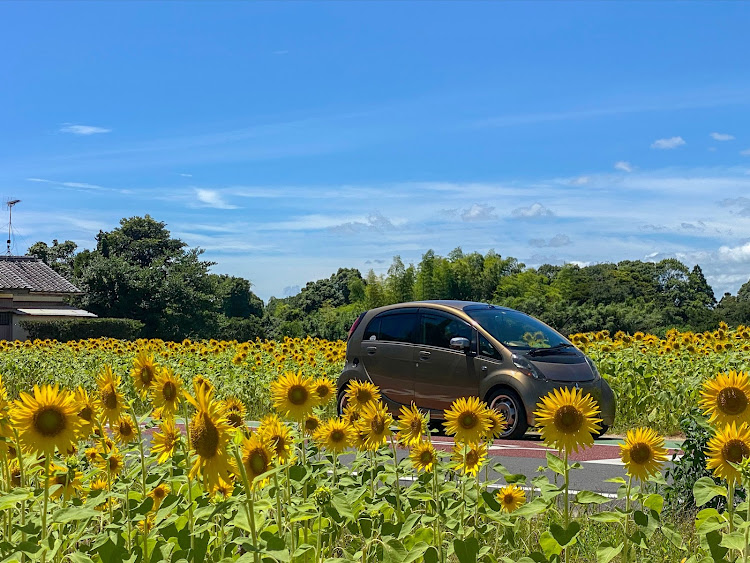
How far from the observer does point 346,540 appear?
4176mm

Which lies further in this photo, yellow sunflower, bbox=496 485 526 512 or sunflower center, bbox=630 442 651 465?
yellow sunflower, bbox=496 485 526 512

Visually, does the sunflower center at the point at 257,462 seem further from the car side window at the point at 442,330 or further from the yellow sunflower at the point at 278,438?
the car side window at the point at 442,330

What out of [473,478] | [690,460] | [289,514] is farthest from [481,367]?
[289,514]

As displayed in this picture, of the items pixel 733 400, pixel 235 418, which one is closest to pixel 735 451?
pixel 733 400

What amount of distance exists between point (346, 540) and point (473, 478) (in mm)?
907

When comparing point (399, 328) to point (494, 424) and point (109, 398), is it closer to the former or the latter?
point (494, 424)

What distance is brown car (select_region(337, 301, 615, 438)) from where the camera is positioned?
10539mm

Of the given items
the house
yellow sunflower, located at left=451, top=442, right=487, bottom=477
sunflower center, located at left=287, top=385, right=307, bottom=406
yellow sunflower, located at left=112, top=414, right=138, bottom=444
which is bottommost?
yellow sunflower, located at left=451, top=442, right=487, bottom=477

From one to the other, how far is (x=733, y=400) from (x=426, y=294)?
33.7 metres

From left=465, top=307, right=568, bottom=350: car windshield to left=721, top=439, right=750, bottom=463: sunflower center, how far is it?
7849 millimetres

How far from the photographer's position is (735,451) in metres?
2.95

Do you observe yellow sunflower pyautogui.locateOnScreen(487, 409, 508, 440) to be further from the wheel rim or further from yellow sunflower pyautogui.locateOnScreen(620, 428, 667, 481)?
the wheel rim

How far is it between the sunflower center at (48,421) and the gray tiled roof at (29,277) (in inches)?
1790

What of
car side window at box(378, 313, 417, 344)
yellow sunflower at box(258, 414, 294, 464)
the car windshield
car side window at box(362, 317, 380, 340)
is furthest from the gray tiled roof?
yellow sunflower at box(258, 414, 294, 464)
